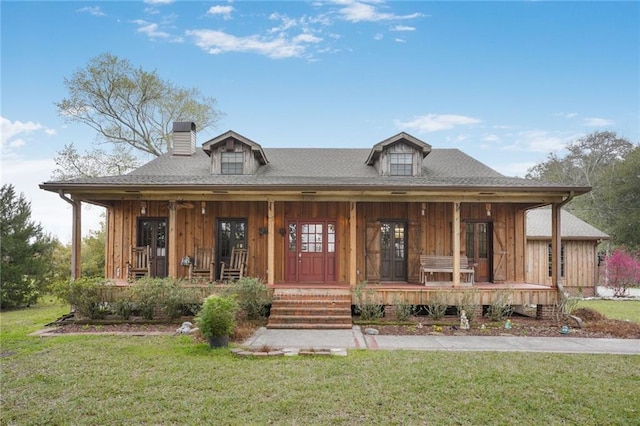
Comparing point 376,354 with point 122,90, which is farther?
point 122,90

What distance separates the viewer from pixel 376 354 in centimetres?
569

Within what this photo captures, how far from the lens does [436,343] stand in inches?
258

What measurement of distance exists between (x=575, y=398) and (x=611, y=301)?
500 inches

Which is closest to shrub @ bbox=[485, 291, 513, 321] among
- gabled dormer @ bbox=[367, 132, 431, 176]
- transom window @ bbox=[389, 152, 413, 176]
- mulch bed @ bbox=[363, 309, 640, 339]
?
mulch bed @ bbox=[363, 309, 640, 339]

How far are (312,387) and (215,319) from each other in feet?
7.32

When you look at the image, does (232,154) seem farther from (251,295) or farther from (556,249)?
(556,249)

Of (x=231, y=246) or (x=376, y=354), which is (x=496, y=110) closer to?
(x=231, y=246)

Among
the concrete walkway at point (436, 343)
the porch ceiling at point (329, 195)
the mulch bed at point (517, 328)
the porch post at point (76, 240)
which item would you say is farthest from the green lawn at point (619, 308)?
the porch post at point (76, 240)

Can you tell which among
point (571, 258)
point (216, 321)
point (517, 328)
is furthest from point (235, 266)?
point (571, 258)

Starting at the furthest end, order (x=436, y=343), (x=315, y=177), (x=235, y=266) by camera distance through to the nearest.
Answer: (x=315, y=177), (x=235, y=266), (x=436, y=343)

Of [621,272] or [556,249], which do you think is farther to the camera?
[621,272]

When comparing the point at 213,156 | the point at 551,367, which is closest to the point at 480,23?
the point at 213,156

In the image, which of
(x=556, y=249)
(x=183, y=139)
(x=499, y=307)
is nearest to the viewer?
(x=499, y=307)

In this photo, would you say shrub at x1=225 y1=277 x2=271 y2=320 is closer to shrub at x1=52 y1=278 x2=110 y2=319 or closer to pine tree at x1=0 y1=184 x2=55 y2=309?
shrub at x1=52 y1=278 x2=110 y2=319
